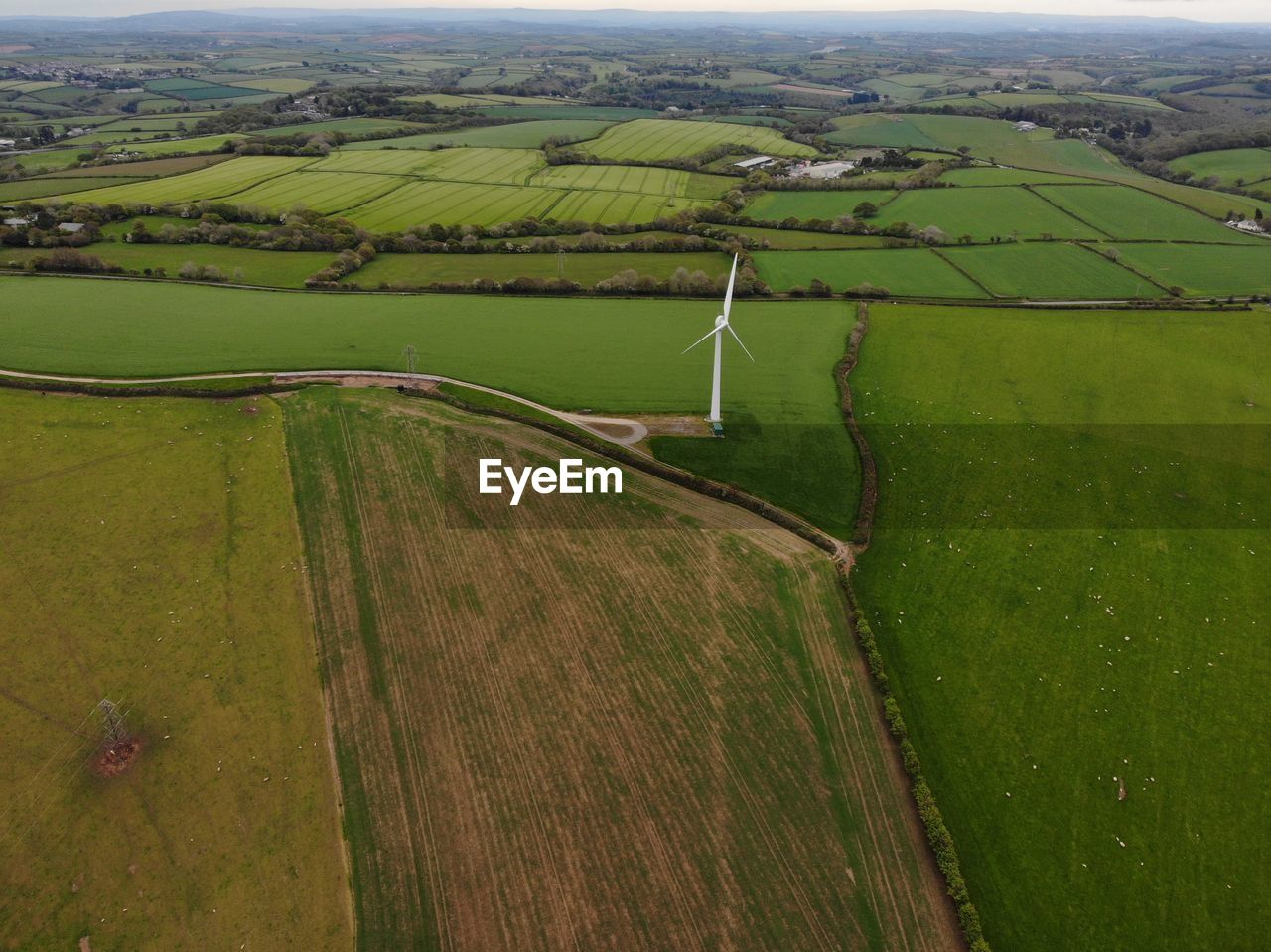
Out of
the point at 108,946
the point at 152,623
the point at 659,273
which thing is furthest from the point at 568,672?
the point at 659,273

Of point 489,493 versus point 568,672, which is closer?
point 568,672

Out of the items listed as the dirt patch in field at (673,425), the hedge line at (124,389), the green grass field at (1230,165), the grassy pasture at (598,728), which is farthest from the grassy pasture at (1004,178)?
the hedge line at (124,389)

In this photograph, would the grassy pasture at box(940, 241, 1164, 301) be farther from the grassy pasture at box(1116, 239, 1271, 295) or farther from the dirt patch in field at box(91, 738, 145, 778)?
the dirt patch in field at box(91, 738, 145, 778)

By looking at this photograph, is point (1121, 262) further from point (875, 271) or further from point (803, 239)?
point (803, 239)

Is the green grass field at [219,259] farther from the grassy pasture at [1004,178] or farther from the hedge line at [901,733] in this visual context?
the grassy pasture at [1004,178]

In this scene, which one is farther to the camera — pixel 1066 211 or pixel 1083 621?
pixel 1066 211

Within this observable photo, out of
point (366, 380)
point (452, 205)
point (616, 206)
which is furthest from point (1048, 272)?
point (452, 205)

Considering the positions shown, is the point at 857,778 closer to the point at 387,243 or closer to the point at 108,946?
the point at 108,946
